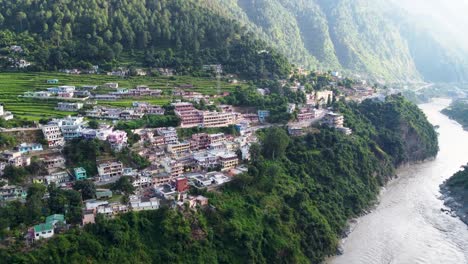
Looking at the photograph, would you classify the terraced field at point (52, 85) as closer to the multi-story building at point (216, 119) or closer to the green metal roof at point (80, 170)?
Answer: the multi-story building at point (216, 119)

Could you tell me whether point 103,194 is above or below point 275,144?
below

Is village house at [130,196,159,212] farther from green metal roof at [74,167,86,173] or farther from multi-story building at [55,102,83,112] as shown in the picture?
multi-story building at [55,102,83,112]

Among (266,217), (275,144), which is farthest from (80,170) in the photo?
(275,144)

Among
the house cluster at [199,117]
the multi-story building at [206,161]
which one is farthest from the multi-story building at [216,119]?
the multi-story building at [206,161]

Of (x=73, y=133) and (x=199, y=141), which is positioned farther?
(x=199, y=141)

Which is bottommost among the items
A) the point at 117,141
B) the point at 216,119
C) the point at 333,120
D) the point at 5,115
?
the point at 333,120

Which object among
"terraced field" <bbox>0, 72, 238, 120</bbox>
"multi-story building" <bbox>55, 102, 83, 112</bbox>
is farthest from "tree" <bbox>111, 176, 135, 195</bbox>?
"multi-story building" <bbox>55, 102, 83, 112</bbox>

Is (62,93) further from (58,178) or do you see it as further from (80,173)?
(58,178)

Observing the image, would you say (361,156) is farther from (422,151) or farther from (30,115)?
(30,115)
